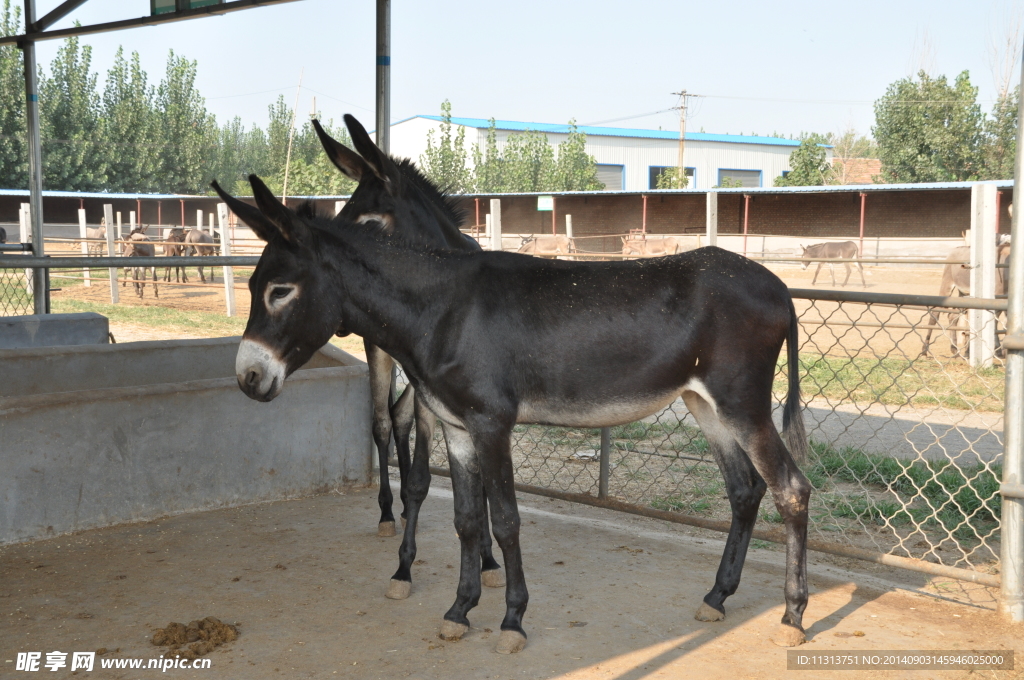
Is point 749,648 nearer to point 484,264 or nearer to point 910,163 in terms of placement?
Answer: point 484,264

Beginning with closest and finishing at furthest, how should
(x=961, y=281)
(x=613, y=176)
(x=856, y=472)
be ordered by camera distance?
(x=856, y=472) < (x=961, y=281) < (x=613, y=176)

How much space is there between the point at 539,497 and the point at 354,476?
1.21 meters

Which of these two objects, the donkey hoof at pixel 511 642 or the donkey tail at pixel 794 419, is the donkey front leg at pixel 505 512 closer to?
the donkey hoof at pixel 511 642

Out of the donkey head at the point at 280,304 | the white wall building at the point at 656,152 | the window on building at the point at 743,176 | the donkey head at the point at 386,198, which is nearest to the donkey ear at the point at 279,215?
the donkey head at the point at 280,304

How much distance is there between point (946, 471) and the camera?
20.0ft

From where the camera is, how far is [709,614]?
11.8 ft

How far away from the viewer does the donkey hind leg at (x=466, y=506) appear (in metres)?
3.56

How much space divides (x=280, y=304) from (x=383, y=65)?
9.02 feet

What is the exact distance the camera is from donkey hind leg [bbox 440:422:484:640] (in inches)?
140

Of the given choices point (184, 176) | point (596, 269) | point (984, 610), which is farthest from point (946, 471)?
point (184, 176)

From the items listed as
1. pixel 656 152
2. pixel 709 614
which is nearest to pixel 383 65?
pixel 709 614

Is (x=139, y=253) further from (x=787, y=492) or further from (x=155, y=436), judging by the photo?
(x=787, y=492)

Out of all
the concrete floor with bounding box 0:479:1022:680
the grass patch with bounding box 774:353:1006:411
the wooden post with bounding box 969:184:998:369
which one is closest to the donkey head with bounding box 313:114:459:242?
the concrete floor with bounding box 0:479:1022:680

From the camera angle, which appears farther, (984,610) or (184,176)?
(184,176)
